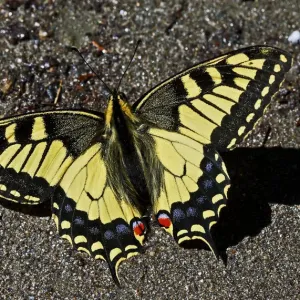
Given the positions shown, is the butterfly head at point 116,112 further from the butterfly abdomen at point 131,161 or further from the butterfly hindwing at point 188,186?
the butterfly hindwing at point 188,186

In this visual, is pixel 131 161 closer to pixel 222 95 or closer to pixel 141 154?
pixel 141 154

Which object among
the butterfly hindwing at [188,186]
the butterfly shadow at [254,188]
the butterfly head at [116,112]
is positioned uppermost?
the butterfly head at [116,112]

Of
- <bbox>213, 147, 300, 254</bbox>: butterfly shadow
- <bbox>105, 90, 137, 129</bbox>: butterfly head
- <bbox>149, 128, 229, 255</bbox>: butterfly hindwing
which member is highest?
<bbox>105, 90, 137, 129</bbox>: butterfly head

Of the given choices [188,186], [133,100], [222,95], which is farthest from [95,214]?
[133,100]

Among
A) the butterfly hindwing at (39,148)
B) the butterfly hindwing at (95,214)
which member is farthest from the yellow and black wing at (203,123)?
the butterfly hindwing at (39,148)

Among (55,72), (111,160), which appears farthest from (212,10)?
(111,160)

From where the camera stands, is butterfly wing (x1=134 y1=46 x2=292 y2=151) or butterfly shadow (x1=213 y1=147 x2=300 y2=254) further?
butterfly shadow (x1=213 y1=147 x2=300 y2=254)

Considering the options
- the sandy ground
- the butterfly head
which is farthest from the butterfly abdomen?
the sandy ground

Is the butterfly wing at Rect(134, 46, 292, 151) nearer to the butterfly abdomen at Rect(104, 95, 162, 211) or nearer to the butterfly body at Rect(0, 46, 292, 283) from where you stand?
the butterfly body at Rect(0, 46, 292, 283)

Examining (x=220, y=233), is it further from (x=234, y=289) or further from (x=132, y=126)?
(x=132, y=126)
